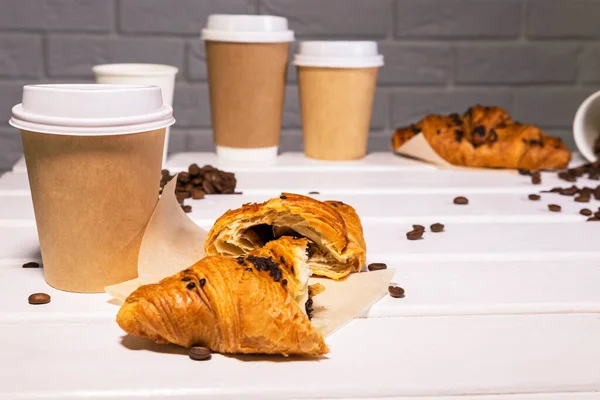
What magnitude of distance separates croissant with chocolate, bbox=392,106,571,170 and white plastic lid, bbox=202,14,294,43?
0.40m

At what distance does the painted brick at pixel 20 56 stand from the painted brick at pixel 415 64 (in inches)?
36.3

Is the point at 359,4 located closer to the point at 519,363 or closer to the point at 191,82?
the point at 191,82

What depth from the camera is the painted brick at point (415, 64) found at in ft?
7.07

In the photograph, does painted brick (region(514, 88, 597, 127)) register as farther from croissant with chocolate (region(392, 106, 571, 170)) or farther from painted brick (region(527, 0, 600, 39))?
croissant with chocolate (region(392, 106, 571, 170))

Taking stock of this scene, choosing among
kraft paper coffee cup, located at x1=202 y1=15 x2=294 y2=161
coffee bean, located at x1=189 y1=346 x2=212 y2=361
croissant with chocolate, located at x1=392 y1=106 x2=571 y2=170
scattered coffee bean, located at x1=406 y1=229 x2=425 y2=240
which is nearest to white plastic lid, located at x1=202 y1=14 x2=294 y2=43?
kraft paper coffee cup, located at x1=202 y1=15 x2=294 y2=161

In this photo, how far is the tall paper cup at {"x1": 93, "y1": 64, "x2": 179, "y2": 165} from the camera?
1.45m

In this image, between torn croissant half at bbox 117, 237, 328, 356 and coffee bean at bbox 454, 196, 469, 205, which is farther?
coffee bean at bbox 454, 196, 469, 205

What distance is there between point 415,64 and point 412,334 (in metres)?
1.49

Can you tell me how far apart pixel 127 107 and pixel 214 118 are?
2.81 ft

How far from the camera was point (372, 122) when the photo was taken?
221cm

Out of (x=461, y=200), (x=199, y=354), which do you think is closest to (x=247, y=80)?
(x=461, y=200)

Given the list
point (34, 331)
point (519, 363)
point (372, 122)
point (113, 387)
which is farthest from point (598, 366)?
point (372, 122)

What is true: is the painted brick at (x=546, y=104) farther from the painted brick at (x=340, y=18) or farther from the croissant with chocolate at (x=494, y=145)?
the croissant with chocolate at (x=494, y=145)

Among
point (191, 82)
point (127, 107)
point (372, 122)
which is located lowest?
point (372, 122)
